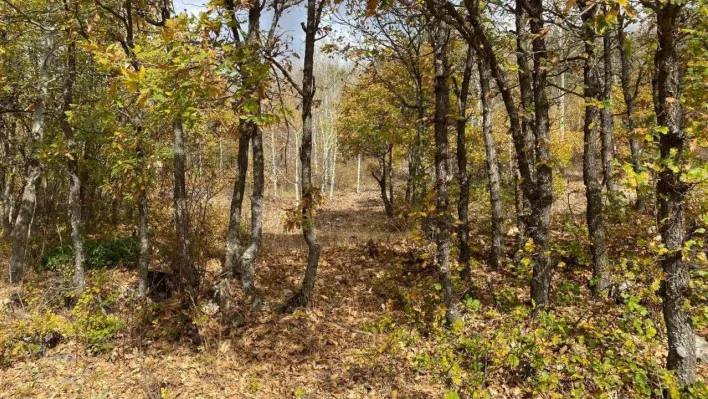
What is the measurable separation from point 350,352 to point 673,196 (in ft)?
14.0

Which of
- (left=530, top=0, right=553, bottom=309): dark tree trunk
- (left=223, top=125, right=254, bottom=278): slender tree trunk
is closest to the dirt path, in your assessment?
(left=223, top=125, right=254, bottom=278): slender tree trunk

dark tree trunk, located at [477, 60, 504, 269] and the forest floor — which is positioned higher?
dark tree trunk, located at [477, 60, 504, 269]

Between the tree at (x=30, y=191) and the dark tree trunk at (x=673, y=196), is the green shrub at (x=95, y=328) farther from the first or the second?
the dark tree trunk at (x=673, y=196)

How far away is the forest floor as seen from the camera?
14.9 feet

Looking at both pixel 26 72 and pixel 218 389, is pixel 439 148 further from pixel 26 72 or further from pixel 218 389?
pixel 26 72

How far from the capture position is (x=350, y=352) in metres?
5.64

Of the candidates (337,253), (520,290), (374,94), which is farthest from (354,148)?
(520,290)

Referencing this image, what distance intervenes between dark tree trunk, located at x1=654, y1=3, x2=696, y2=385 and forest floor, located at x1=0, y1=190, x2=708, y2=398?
0.45 metres

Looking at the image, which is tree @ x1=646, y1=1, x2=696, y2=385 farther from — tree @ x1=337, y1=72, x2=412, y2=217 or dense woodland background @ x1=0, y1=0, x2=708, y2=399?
A: tree @ x1=337, y1=72, x2=412, y2=217

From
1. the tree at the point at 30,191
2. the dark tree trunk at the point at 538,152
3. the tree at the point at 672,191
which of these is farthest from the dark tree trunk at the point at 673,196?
the tree at the point at 30,191

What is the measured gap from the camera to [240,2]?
552 centimetres

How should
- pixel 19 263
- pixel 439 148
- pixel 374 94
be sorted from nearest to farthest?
pixel 439 148 → pixel 19 263 → pixel 374 94

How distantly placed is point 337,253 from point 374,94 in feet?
27.0

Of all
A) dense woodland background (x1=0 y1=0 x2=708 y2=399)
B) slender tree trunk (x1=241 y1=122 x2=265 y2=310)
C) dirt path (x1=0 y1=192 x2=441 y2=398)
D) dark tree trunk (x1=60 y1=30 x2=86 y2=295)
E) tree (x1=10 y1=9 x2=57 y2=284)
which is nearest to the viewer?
dense woodland background (x1=0 y1=0 x2=708 y2=399)
